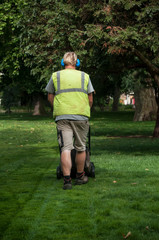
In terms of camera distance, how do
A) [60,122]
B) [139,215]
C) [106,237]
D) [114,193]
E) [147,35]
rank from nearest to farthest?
[106,237]
[139,215]
[114,193]
[60,122]
[147,35]

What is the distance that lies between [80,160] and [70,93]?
1024 mm

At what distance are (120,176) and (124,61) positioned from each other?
33.9 feet

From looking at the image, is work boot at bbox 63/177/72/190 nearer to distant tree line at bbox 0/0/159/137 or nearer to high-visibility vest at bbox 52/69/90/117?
high-visibility vest at bbox 52/69/90/117

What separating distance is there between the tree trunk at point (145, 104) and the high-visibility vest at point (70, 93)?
26.8 m

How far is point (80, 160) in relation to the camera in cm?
756

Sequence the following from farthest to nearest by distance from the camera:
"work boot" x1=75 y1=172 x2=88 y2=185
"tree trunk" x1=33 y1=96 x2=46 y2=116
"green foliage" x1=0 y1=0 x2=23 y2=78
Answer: "tree trunk" x1=33 y1=96 x2=46 y2=116, "green foliage" x1=0 y1=0 x2=23 y2=78, "work boot" x1=75 y1=172 x2=88 y2=185

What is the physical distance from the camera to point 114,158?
11.7m

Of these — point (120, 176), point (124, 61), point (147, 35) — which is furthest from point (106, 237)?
point (124, 61)

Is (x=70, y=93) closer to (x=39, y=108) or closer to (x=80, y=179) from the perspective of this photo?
(x=80, y=179)

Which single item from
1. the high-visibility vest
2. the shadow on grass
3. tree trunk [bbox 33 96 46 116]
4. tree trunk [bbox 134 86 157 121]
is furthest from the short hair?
tree trunk [bbox 33 96 46 116]

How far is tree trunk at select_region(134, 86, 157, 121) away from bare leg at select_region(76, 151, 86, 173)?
26.6m

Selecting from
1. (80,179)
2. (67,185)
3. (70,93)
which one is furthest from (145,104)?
(67,185)

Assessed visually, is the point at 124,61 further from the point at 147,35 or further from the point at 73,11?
the point at 147,35

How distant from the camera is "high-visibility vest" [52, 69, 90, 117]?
286 inches
